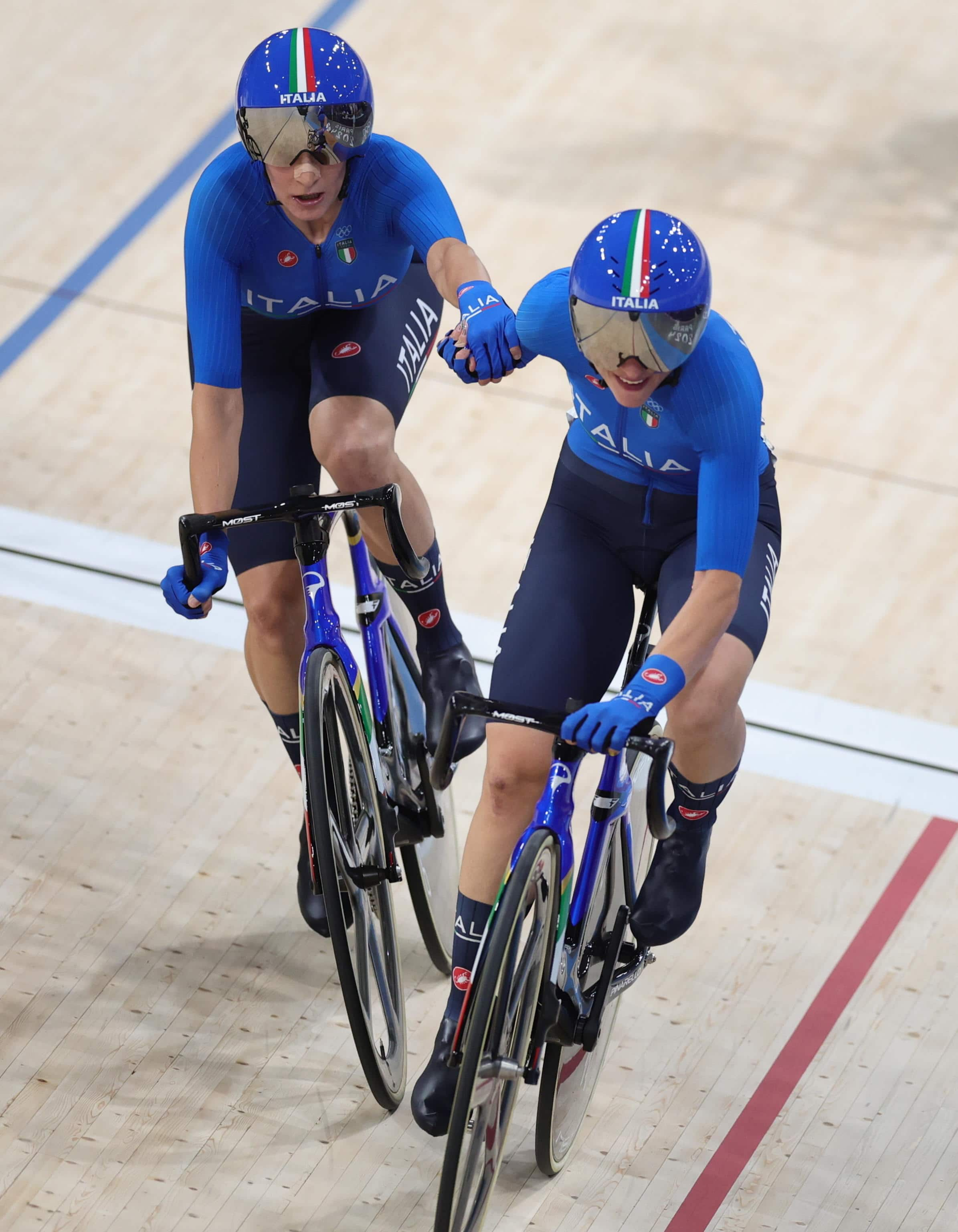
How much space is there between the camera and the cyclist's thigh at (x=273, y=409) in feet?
10.5

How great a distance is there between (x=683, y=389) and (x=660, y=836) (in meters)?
0.69

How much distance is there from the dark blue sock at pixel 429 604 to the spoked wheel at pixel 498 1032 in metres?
0.81

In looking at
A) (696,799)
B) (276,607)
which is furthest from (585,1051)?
(276,607)

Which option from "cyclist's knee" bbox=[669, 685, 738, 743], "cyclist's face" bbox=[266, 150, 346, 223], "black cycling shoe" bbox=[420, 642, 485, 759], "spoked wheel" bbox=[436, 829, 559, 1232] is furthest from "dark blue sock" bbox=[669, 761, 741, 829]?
"cyclist's face" bbox=[266, 150, 346, 223]

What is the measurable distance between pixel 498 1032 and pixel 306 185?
137cm

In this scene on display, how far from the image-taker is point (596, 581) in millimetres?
2912

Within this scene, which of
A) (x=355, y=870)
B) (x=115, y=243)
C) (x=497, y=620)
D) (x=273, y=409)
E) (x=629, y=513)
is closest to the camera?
(x=629, y=513)

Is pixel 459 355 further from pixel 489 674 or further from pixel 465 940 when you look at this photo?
pixel 489 674

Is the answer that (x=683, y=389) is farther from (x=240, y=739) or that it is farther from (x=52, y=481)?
(x=52, y=481)

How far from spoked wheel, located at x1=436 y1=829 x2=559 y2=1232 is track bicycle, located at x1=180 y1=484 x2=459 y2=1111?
0.31 metres

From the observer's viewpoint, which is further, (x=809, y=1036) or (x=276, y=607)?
(x=809, y=1036)

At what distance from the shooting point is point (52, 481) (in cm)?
472

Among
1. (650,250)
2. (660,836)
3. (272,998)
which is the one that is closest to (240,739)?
(272,998)

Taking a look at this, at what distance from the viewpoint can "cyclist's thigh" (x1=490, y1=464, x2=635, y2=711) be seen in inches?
112
